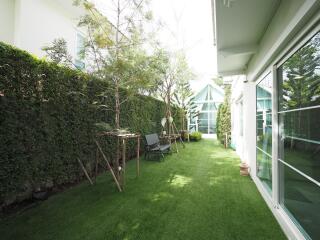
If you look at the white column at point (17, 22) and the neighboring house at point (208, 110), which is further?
the neighboring house at point (208, 110)

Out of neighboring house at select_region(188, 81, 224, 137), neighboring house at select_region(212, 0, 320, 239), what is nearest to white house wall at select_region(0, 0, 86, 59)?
neighboring house at select_region(212, 0, 320, 239)

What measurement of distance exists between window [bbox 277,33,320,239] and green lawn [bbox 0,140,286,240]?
0.51 metres

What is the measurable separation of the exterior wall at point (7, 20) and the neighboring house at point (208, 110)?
13074mm

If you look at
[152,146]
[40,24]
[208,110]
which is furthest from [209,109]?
[40,24]

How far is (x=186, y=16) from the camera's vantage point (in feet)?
30.0

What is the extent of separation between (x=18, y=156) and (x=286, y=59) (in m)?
4.53

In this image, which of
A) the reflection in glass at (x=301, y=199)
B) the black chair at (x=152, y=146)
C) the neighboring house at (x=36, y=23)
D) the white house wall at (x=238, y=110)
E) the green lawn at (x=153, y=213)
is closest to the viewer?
the reflection in glass at (x=301, y=199)

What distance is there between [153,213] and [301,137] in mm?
2485

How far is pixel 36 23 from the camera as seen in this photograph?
5.84 metres

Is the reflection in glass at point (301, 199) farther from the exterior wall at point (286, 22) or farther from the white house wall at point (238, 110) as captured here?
the white house wall at point (238, 110)

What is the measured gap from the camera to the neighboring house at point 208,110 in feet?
53.2

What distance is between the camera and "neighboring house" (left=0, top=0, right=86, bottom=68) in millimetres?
5375

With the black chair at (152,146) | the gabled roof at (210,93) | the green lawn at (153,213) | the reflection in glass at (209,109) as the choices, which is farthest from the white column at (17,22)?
the reflection in glass at (209,109)

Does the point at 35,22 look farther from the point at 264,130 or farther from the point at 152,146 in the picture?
the point at 264,130
